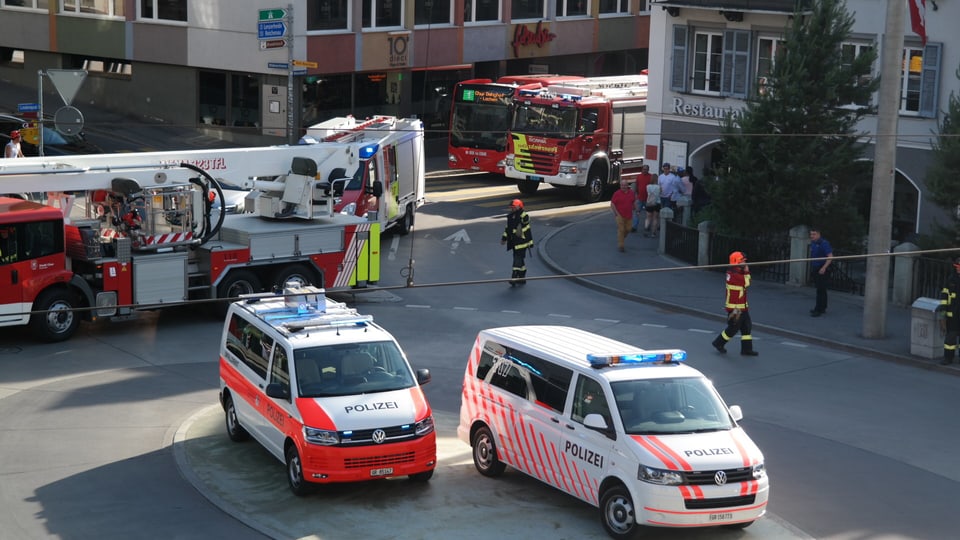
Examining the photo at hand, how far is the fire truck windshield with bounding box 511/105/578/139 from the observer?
122 ft

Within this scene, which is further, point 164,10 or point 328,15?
point 164,10

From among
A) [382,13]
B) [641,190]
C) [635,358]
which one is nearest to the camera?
[635,358]

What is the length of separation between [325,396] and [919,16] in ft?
69.2

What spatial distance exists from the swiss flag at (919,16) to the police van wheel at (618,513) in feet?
67.8

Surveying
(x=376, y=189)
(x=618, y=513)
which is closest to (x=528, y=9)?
(x=376, y=189)

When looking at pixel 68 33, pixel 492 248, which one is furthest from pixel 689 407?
pixel 68 33

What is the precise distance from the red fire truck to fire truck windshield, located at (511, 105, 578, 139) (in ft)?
2.21

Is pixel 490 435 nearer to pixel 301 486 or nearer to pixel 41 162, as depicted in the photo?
pixel 301 486

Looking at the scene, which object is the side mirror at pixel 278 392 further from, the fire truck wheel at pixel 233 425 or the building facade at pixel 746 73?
the building facade at pixel 746 73

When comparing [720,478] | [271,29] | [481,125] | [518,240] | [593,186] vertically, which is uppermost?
[271,29]

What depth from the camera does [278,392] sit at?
49.2ft

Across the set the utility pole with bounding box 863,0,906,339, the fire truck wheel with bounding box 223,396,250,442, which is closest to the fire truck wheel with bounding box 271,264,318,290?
the fire truck wheel with bounding box 223,396,250,442

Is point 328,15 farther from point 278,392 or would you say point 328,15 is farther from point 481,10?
point 278,392

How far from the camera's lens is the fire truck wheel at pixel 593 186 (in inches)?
1506
